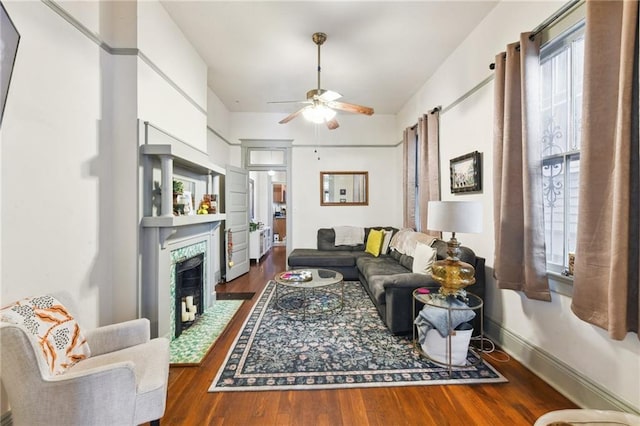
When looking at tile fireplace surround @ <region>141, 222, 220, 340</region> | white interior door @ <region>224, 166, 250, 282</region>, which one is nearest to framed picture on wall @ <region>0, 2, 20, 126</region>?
tile fireplace surround @ <region>141, 222, 220, 340</region>

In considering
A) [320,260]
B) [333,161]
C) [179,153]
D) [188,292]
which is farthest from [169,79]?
[333,161]

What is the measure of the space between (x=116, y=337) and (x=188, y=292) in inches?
52.1

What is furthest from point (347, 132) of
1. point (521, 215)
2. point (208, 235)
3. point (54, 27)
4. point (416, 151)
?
point (54, 27)

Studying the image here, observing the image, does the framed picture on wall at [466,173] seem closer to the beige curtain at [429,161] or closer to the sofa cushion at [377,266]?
the beige curtain at [429,161]

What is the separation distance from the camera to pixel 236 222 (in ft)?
16.5

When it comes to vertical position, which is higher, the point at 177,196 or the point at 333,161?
the point at 333,161

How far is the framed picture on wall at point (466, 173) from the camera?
2.88 m

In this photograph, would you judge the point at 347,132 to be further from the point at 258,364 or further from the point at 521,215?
the point at 258,364

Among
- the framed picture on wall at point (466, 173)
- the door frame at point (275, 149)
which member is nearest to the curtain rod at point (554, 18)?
the framed picture on wall at point (466, 173)

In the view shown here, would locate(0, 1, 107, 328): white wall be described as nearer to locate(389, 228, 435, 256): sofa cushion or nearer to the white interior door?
the white interior door

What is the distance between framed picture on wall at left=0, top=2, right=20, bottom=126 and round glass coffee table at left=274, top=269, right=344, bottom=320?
258cm

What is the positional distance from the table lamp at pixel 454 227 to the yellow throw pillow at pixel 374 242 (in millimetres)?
2397

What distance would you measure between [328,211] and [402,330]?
334 centimetres

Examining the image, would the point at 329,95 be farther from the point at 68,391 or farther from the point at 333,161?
the point at 68,391
